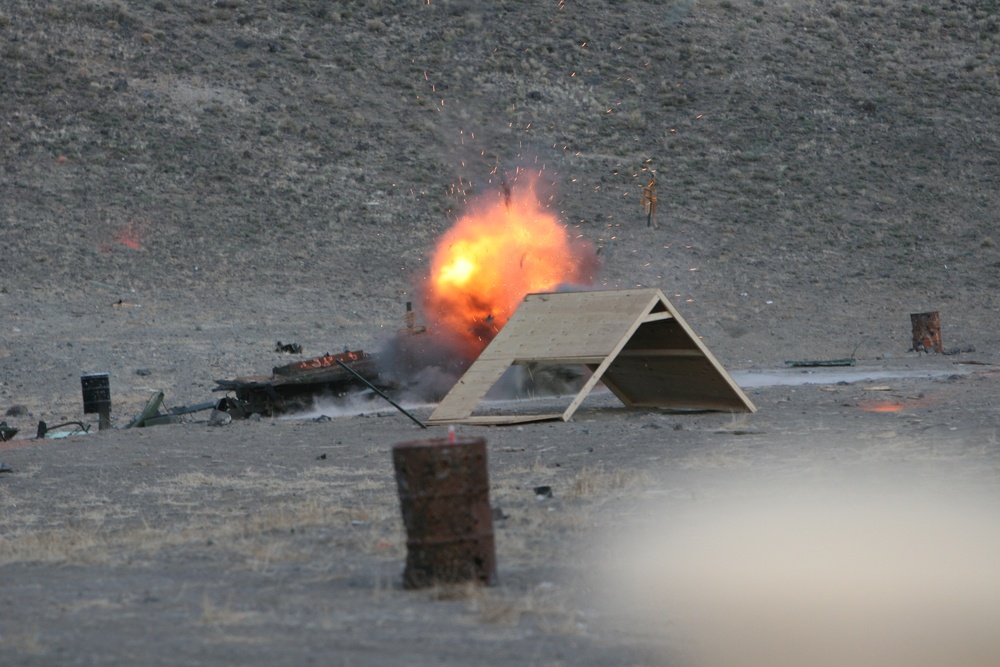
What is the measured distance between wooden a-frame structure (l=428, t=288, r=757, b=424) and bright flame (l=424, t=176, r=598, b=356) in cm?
352

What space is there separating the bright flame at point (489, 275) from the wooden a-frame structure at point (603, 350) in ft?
11.5

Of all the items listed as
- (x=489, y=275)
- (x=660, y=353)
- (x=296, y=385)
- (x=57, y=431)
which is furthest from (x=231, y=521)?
(x=489, y=275)

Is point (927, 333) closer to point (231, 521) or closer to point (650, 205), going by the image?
point (650, 205)

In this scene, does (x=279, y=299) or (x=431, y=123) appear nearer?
(x=279, y=299)

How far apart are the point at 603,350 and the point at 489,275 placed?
6424mm

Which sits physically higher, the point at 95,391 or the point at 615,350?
the point at 95,391

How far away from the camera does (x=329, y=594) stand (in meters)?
6.56

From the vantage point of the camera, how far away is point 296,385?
16.7 metres

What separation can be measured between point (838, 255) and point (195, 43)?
2075 cm

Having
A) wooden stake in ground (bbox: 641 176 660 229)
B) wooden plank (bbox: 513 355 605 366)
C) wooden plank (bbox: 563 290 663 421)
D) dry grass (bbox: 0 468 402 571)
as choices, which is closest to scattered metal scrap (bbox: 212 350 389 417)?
wooden plank (bbox: 513 355 605 366)

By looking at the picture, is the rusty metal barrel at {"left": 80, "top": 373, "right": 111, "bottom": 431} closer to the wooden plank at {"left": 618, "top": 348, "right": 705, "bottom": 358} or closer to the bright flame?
the bright flame

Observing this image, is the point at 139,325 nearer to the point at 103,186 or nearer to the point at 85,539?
the point at 103,186

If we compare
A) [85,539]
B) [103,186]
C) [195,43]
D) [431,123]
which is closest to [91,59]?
[195,43]

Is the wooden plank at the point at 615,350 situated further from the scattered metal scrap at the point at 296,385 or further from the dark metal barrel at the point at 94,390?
the dark metal barrel at the point at 94,390
